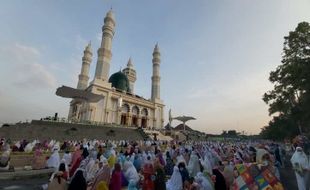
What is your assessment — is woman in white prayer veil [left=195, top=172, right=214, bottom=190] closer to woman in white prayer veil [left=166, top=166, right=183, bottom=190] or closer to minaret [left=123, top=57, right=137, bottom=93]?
woman in white prayer veil [left=166, top=166, right=183, bottom=190]

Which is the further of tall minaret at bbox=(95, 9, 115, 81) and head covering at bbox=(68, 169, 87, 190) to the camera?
tall minaret at bbox=(95, 9, 115, 81)

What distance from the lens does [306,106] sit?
54.7 feet

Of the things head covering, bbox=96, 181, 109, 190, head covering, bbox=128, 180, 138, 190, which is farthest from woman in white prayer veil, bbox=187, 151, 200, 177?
head covering, bbox=96, 181, 109, 190

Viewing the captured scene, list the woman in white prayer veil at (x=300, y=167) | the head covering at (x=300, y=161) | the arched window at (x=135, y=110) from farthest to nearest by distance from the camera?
the arched window at (x=135, y=110)
the head covering at (x=300, y=161)
the woman in white prayer veil at (x=300, y=167)

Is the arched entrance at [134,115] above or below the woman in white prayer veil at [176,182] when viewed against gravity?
above

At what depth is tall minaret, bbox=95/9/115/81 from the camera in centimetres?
4281

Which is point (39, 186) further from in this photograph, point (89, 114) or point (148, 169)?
point (89, 114)

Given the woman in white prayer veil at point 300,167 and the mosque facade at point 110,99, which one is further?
the mosque facade at point 110,99

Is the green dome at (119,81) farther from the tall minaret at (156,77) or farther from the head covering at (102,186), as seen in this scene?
the head covering at (102,186)

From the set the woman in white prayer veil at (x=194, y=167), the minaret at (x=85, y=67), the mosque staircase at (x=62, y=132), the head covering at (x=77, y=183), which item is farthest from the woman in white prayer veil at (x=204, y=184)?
the minaret at (x=85, y=67)

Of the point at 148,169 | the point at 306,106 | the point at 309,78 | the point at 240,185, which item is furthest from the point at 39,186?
the point at 306,106

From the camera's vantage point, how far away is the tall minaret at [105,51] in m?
42.8

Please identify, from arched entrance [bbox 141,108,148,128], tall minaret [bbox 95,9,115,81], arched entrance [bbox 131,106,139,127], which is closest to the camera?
tall minaret [bbox 95,9,115,81]

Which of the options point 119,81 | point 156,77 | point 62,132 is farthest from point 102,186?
point 156,77
